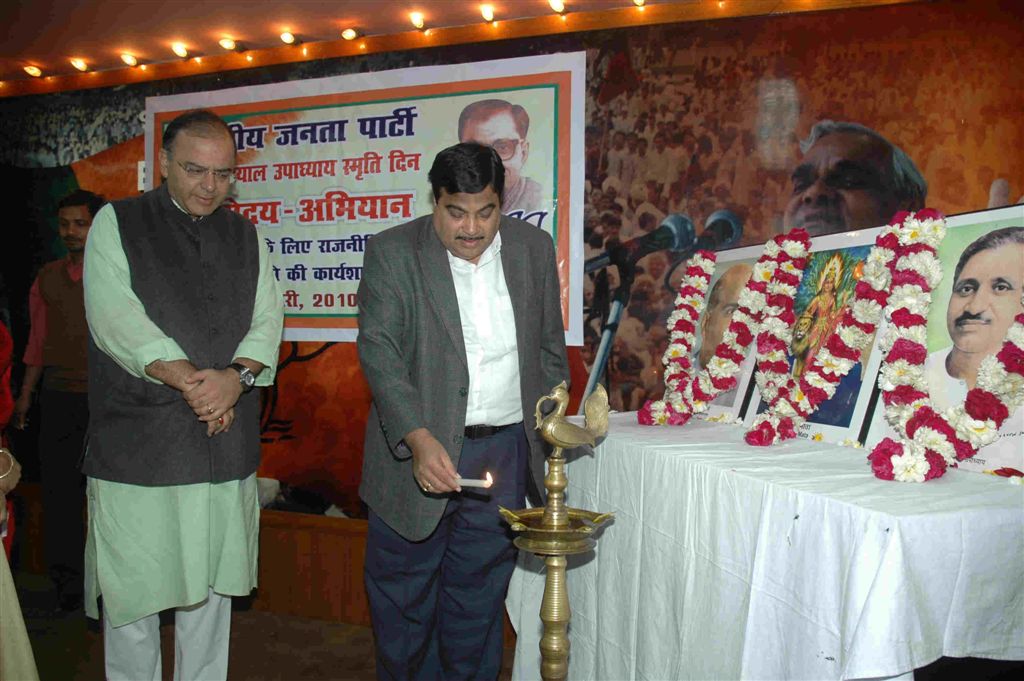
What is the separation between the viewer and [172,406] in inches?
96.1

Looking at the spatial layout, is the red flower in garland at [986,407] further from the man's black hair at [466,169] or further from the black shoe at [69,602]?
the black shoe at [69,602]

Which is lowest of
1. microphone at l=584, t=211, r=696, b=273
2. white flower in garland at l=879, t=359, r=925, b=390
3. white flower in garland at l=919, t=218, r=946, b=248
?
white flower in garland at l=879, t=359, r=925, b=390

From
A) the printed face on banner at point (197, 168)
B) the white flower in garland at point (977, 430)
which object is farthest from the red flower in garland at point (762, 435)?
the printed face on banner at point (197, 168)

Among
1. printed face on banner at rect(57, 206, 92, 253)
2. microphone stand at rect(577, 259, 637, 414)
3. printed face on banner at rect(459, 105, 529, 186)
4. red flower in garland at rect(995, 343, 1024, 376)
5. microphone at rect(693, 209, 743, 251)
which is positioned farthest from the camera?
printed face on banner at rect(57, 206, 92, 253)

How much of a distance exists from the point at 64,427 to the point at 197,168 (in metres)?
2.49

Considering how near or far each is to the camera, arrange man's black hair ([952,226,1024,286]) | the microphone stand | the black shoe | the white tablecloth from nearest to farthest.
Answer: the white tablecloth
man's black hair ([952,226,1024,286])
the microphone stand
the black shoe

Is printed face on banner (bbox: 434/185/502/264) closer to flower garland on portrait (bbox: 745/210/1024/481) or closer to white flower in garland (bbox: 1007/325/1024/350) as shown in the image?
flower garland on portrait (bbox: 745/210/1024/481)

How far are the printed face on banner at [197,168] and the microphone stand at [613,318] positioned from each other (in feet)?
6.30

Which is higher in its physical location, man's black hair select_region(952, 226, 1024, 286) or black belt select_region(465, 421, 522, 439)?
man's black hair select_region(952, 226, 1024, 286)

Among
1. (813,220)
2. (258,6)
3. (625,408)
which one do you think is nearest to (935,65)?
(813,220)

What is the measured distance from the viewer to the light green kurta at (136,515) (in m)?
2.37

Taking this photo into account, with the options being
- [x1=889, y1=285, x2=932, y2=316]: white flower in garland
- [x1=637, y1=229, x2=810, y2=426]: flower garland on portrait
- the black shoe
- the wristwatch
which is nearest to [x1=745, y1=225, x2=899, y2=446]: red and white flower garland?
[x1=889, y1=285, x2=932, y2=316]: white flower in garland

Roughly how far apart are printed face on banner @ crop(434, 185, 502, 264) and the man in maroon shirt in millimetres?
2874

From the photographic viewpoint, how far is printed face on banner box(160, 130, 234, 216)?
2.46 meters
